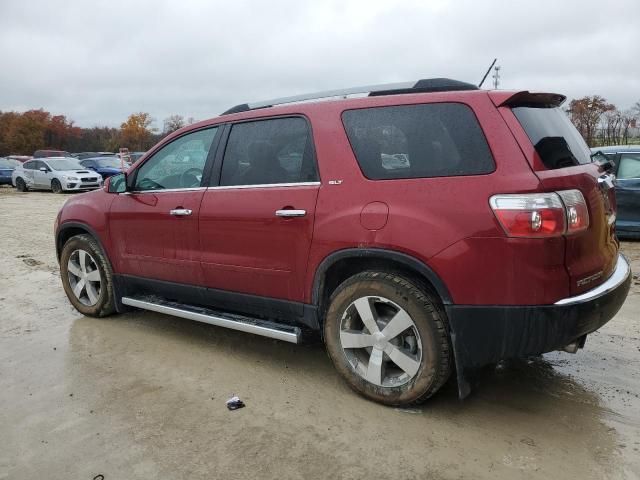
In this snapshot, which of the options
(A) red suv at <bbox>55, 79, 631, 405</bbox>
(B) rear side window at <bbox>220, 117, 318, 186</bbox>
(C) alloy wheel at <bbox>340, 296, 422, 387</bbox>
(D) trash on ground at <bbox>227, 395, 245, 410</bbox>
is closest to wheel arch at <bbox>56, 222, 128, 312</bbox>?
(A) red suv at <bbox>55, 79, 631, 405</bbox>

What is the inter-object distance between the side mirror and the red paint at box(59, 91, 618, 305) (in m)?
0.38

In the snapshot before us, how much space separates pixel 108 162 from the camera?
83.5 feet

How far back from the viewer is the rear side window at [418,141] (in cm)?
290

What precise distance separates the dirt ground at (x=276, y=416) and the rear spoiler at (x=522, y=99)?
1.76 meters

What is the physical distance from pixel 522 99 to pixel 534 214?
2.45 ft

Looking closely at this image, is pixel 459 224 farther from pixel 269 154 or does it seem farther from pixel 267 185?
pixel 269 154

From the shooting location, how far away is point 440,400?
3340mm

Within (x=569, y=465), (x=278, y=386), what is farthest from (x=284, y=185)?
(x=569, y=465)

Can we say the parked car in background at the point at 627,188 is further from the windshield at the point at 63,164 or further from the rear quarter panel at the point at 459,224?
the windshield at the point at 63,164

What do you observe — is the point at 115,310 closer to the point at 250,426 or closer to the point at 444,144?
the point at 250,426

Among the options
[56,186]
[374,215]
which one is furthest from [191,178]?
[56,186]

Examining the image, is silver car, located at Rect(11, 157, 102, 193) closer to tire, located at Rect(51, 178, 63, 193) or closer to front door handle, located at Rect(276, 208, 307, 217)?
tire, located at Rect(51, 178, 63, 193)

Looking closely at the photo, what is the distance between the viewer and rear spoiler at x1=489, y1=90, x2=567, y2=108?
2.93 metres

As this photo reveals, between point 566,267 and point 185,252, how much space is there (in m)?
2.66
